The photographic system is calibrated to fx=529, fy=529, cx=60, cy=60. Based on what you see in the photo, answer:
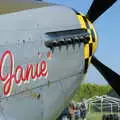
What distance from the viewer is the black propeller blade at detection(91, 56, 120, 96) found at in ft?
41.2

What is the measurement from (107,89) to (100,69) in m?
56.3

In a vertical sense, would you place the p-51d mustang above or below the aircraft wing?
below

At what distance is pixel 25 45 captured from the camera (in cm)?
927

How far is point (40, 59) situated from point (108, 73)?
333cm

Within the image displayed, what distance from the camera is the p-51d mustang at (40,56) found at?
348 inches

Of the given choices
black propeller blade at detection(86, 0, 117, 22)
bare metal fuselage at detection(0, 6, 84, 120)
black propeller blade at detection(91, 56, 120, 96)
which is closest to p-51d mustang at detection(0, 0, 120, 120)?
bare metal fuselage at detection(0, 6, 84, 120)

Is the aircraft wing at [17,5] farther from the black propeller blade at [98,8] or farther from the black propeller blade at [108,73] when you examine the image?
the black propeller blade at [108,73]

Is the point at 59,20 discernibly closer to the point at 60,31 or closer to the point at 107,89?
the point at 60,31

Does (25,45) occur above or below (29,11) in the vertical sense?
below

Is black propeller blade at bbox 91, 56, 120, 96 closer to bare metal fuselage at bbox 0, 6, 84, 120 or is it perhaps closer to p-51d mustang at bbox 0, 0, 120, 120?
p-51d mustang at bbox 0, 0, 120, 120

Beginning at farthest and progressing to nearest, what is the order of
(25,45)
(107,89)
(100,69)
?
(107,89) → (100,69) → (25,45)

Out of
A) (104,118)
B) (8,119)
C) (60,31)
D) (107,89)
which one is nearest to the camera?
(8,119)

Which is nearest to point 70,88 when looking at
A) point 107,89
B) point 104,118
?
point 104,118

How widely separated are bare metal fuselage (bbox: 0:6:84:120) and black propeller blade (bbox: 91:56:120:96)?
1645 mm
